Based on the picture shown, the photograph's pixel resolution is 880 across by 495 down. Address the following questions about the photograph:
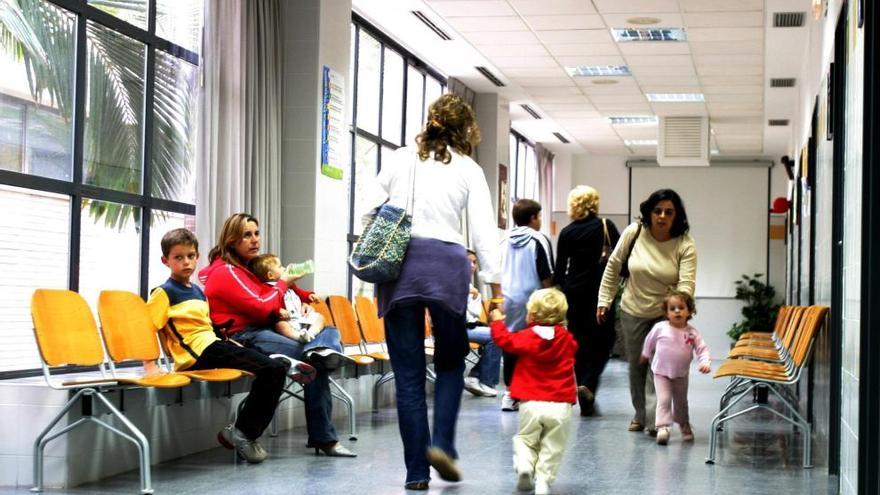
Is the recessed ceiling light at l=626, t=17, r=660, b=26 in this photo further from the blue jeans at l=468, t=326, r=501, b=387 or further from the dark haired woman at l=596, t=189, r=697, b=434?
the dark haired woman at l=596, t=189, r=697, b=434

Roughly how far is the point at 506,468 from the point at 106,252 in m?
2.54

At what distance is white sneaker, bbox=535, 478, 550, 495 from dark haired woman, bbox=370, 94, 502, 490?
315mm

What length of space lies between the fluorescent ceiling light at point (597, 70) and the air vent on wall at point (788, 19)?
2.42m

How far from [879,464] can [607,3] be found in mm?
6447

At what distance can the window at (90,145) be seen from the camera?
5.28 meters

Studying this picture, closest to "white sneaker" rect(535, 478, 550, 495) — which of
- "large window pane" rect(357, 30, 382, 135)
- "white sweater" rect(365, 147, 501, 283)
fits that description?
"white sweater" rect(365, 147, 501, 283)

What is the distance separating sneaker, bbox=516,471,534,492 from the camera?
432cm

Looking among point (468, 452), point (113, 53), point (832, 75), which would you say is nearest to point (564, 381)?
point (468, 452)

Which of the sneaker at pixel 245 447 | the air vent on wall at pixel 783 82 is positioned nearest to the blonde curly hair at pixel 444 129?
the sneaker at pixel 245 447

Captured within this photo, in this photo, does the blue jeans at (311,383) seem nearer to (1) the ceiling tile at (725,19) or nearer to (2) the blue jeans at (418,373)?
(2) the blue jeans at (418,373)

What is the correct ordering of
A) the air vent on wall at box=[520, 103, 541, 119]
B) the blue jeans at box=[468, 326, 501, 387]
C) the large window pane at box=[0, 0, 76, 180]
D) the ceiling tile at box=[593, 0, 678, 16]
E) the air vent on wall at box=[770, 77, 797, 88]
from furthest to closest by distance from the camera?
the air vent on wall at box=[520, 103, 541, 119] → the air vent on wall at box=[770, 77, 797, 88] → the blue jeans at box=[468, 326, 501, 387] → the ceiling tile at box=[593, 0, 678, 16] → the large window pane at box=[0, 0, 76, 180]

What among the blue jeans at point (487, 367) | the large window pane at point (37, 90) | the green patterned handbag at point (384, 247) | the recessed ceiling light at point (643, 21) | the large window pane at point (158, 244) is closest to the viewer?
the green patterned handbag at point (384, 247)

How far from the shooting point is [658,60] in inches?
449

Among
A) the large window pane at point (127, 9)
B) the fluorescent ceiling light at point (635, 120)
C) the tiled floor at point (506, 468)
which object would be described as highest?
the fluorescent ceiling light at point (635, 120)
